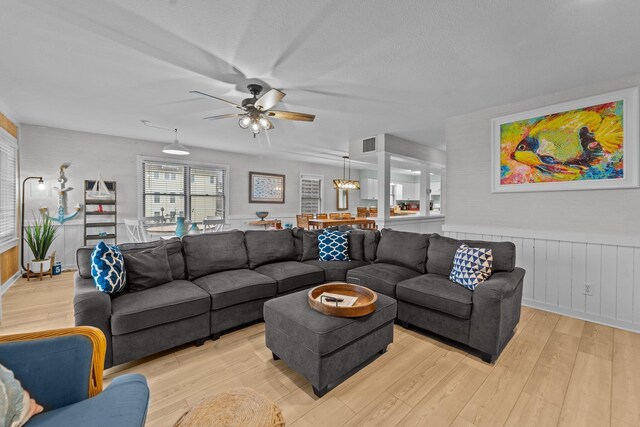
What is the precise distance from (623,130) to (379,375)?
11.2ft

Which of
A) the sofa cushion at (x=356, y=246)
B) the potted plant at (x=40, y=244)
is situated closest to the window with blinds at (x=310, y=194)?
the sofa cushion at (x=356, y=246)

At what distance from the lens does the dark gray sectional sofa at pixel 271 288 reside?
7.06 ft

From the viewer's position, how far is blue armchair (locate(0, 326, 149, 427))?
1.06 metres

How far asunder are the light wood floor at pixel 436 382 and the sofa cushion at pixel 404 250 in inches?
32.5

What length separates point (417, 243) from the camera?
10.9 ft

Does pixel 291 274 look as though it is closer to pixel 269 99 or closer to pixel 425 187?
pixel 269 99


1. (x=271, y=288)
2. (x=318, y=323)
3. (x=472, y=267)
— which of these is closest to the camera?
(x=318, y=323)

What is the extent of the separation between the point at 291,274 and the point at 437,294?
150 centimetres

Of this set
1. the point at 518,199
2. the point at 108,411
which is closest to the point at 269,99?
the point at 108,411

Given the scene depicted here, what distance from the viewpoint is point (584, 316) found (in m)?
3.08

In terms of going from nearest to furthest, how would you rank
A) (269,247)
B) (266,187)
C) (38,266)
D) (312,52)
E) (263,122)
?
(312,52) < (263,122) < (269,247) < (38,266) < (266,187)

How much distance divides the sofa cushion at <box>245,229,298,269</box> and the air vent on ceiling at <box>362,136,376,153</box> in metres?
2.64

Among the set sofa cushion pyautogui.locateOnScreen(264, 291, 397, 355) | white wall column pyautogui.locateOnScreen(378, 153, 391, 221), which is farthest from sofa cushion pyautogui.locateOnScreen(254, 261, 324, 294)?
white wall column pyautogui.locateOnScreen(378, 153, 391, 221)

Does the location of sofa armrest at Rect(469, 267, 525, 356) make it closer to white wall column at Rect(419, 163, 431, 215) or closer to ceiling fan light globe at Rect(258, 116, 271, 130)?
ceiling fan light globe at Rect(258, 116, 271, 130)
